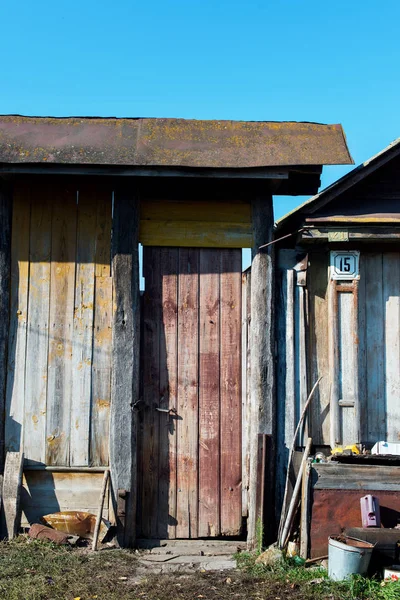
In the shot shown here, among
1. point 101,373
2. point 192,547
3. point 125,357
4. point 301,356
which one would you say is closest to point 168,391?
point 125,357

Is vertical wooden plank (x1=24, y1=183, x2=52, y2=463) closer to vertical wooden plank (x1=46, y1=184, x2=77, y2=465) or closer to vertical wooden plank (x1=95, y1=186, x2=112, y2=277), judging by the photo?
vertical wooden plank (x1=46, y1=184, x2=77, y2=465)

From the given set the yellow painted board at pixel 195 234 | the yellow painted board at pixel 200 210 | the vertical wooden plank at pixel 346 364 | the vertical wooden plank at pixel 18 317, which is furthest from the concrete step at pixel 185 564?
the yellow painted board at pixel 200 210

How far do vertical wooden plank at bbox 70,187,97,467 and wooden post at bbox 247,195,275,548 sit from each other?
1.71m

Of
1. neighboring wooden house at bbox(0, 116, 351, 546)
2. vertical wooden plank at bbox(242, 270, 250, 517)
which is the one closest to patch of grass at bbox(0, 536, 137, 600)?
neighboring wooden house at bbox(0, 116, 351, 546)

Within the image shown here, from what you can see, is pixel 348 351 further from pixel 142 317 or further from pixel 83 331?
pixel 83 331

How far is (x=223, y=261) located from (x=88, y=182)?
1.69 metres

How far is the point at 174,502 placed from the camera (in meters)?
7.18

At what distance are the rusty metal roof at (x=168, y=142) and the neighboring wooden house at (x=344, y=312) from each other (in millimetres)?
565

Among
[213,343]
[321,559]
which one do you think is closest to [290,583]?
[321,559]

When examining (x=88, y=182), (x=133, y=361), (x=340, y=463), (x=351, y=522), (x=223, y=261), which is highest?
(x=88, y=182)

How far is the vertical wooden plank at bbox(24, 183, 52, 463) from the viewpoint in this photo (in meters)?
7.12

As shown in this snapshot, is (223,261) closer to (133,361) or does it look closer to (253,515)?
(133,361)

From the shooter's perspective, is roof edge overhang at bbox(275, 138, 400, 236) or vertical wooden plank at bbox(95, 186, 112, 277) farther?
vertical wooden plank at bbox(95, 186, 112, 277)

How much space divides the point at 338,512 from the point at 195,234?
10.4 ft
